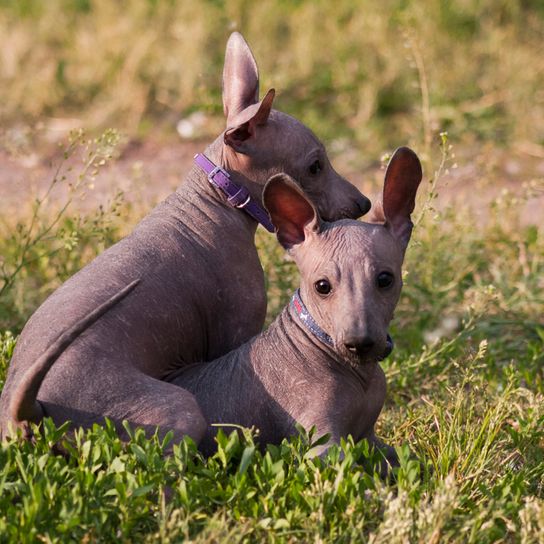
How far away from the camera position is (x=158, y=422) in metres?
4.04

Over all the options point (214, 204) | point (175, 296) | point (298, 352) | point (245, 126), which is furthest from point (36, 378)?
point (245, 126)

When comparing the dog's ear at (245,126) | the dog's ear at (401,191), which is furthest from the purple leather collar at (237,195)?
the dog's ear at (401,191)

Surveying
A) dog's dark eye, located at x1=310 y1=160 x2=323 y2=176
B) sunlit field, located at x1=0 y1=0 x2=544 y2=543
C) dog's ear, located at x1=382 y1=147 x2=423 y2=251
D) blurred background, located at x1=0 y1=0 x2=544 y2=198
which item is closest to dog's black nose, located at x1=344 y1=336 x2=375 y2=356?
sunlit field, located at x1=0 y1=0 x2=544 y2=543

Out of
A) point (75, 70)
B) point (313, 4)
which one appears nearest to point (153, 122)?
point (75, 70)

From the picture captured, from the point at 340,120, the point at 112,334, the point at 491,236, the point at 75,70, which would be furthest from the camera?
the point at 75,70

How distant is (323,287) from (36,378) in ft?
3.61

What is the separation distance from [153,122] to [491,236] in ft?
14.9

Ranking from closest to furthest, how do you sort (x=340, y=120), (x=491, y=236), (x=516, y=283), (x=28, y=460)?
1. (x=28, y=460)
2. (x=516, y=283)
3. (x=491, y=236)
4. (x=340, y=120)

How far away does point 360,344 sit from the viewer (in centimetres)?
382

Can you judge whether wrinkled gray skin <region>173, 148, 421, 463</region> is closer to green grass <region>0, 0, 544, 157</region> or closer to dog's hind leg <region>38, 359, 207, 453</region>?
dog's hind leg <region>38, 359, 207, 453</region>

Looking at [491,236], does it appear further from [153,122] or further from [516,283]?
[153,122]

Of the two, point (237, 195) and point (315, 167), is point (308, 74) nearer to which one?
point (315, 167)

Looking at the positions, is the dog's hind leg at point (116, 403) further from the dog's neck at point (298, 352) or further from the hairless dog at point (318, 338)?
the dog's neck at point (298, 352)

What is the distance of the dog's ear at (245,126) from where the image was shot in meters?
4.53
